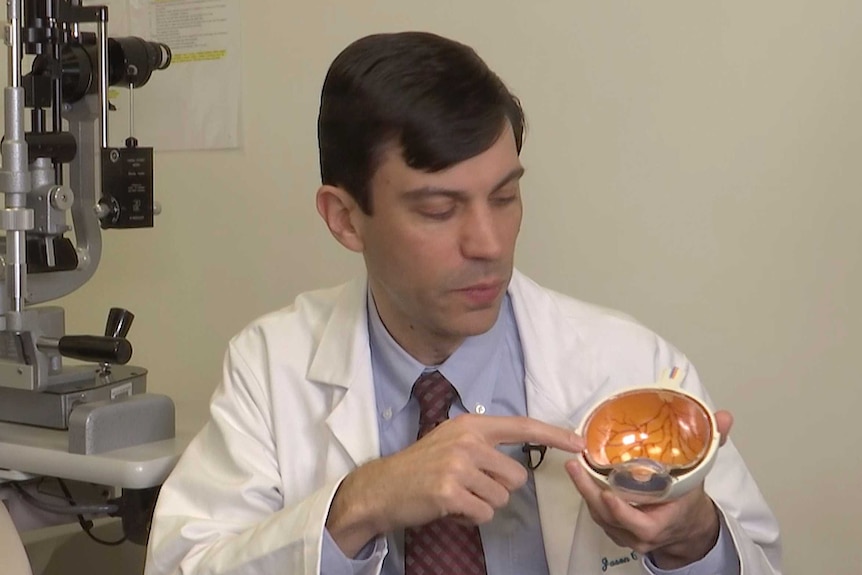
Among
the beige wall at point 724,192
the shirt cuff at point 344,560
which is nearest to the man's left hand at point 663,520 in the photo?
the shirt cuff at point 344,560

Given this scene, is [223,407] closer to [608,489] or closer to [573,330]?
[573,330]

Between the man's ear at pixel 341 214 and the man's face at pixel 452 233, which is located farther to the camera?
the man's ear at pixel 341 214

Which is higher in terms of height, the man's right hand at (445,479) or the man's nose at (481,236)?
the man's nose at (481,236)

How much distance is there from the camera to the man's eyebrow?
1.23 metres

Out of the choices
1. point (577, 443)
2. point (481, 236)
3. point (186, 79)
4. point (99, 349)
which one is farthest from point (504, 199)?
point (186, 79)

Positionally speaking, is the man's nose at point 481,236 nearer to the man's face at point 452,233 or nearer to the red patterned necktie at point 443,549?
the man's face at point 452,233

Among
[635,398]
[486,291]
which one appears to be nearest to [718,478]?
[635,398]

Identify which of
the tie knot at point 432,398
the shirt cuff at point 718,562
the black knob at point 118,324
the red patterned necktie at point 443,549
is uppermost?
the tie knot at point 432,398

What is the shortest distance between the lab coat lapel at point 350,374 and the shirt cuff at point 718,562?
379 millimetres

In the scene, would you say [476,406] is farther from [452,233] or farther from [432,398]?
[452,233]

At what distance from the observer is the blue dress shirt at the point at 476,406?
4.16 ft

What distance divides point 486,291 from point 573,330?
0.59ft

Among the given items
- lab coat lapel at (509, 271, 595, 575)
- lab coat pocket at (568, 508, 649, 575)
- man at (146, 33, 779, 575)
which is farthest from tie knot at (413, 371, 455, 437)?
lab coat pocket at (568, 508, 649, 575)

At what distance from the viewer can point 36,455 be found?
4.96 feet
